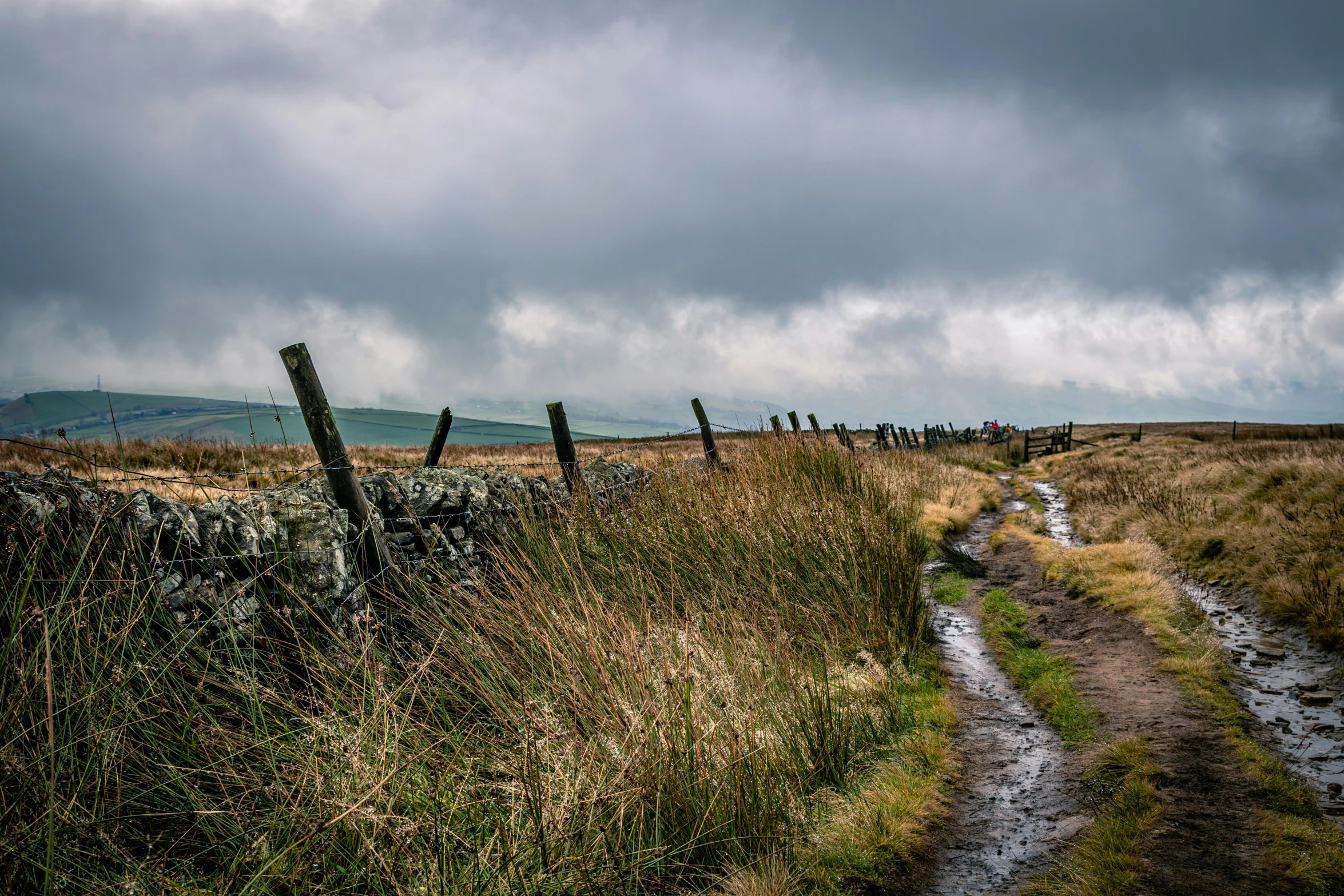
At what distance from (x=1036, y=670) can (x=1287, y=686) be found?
2.16 metres

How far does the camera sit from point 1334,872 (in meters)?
3.48

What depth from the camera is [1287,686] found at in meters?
6.30

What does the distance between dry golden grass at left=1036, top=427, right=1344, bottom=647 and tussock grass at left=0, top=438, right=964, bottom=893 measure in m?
5.70

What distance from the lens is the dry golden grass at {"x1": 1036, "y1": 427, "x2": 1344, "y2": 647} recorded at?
779 cm

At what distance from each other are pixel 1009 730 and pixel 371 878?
523cm

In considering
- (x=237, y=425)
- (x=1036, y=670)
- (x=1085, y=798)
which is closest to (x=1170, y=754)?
(x=1085, y=798)

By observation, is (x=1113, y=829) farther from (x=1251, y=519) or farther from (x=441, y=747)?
(x=1251, y=519)

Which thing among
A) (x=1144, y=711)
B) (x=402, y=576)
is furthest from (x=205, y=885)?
(x=1144, y=711)

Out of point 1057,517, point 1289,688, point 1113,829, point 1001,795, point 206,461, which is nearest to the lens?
point 1113,829

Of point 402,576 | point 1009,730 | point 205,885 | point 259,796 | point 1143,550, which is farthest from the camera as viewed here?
point 1143,550

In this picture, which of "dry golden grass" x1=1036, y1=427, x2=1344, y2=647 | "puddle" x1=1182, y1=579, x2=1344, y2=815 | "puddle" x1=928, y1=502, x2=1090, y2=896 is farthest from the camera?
"dry golden grass" x1=1036, y1=427, x2=1344, y2=647

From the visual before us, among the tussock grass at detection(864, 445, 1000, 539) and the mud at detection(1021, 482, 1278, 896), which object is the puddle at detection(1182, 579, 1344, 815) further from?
the tussock grass at detection(864, 445, 1000, 539)

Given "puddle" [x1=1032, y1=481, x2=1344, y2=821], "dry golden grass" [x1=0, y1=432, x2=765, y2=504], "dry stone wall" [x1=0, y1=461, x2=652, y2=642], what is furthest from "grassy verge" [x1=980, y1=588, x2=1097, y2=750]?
"dry stone wall" [x1=0, y1=461, x2=652, y2=642]

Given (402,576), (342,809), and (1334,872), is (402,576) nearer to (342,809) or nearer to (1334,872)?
(342,809)
